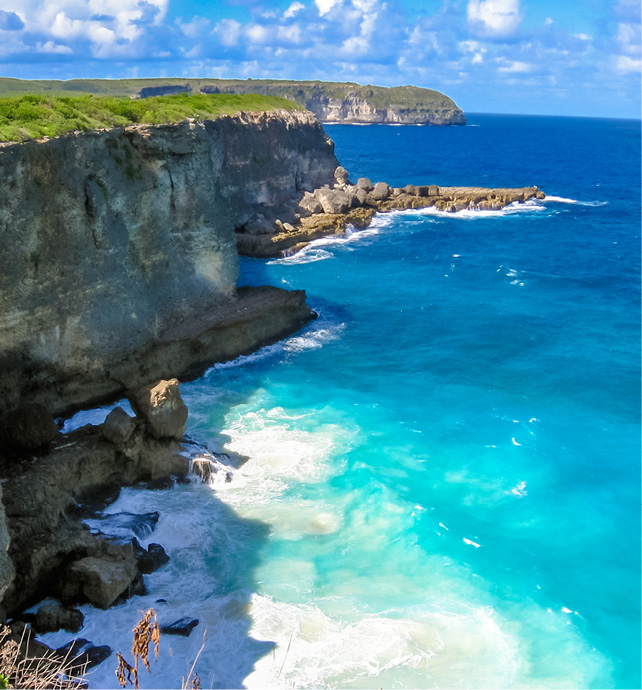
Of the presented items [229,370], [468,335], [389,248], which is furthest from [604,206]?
[229,370]

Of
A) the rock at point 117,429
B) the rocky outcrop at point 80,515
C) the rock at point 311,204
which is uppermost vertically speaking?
the rock at point 311,204

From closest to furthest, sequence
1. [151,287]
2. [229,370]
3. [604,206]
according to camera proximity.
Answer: [151,287]
[229,370]
[604,206]

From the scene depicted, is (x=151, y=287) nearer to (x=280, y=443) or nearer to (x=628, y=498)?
(x=280, y=443)

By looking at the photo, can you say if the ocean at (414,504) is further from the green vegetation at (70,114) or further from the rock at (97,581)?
the green vegetation at (70,114)

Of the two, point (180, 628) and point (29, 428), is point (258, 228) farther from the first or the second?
point (180, 628)

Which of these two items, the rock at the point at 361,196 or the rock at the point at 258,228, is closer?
the rock at the point at 258,228

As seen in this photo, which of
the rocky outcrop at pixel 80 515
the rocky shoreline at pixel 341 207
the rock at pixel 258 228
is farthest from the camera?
the rock at pixel 258 228

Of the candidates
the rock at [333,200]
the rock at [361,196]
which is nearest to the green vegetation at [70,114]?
the rock at [333,200]
